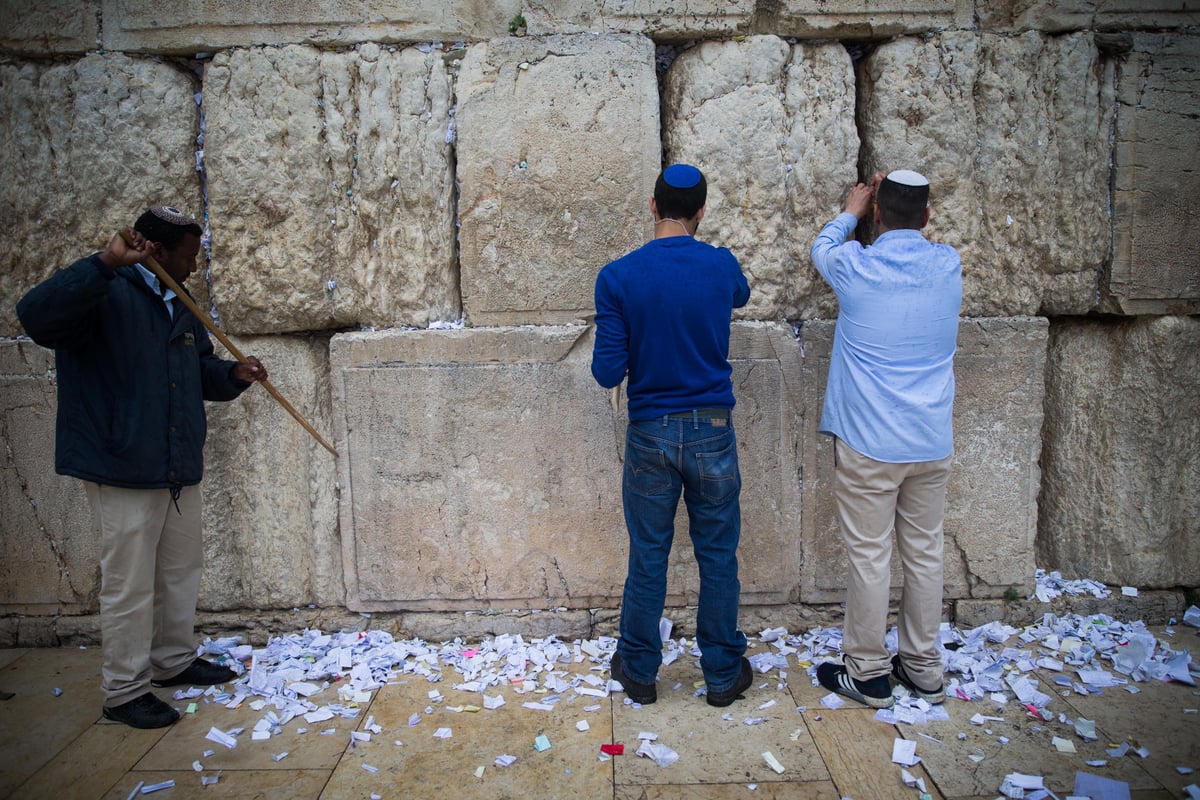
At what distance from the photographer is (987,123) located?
11.4 ft

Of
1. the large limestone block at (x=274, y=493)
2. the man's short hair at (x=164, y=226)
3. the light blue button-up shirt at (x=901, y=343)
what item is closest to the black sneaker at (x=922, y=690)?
the light blue button-up shirt at (x=901, y=343)

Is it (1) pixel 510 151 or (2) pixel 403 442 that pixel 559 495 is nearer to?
(2) pixel 403 442

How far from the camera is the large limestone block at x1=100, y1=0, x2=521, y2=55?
343 cm

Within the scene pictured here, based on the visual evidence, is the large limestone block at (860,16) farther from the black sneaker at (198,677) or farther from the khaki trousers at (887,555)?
the black sneaker at (198,677)

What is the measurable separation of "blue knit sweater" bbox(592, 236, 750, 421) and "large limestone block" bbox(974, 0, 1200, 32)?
5.97ft

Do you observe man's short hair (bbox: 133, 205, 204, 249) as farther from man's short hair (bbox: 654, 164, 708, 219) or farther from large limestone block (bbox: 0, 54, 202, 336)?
man's short hair (bbox: 654, 164, 708, 219)

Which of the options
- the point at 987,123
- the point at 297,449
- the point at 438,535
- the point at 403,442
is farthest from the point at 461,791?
the point at 987,123

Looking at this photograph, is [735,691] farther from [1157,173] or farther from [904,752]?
[1157,173]

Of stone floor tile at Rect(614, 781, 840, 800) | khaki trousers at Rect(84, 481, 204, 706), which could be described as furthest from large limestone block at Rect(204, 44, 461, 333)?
stone floor tile at Rect(614, 781, 840, 800)

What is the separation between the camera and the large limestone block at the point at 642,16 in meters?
3.40

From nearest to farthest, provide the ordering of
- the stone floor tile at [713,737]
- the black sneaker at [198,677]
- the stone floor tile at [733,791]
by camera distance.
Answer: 1. the stone floor tile at [733,791]
2. the stone floor tile at [713,737]
3. the black sneaker at [198,677]

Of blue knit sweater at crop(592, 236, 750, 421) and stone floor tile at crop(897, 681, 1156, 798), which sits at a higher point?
blue knit sweater at crop(592, 236, 750, 421)

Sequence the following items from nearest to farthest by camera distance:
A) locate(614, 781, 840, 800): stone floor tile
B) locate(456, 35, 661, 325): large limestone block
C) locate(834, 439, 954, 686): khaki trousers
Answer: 1. locate(614, 781, 840, 800): stone floor tile
2. locate(834, 439, 954, 686): khaki trousers
3. locate(456, 35, 661, 325): large limestone block

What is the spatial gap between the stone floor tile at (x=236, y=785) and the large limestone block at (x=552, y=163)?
1983 mm
